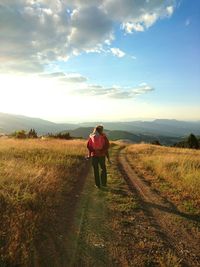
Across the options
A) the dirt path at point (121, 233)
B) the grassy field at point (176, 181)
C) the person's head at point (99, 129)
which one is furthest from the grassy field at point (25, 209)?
the grassy field at point (176, 181)

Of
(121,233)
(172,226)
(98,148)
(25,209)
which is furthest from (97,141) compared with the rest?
(121,233)

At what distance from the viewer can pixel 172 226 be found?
25.2 ft

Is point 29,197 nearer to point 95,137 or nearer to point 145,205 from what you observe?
point 145,205

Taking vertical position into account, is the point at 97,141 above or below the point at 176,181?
above

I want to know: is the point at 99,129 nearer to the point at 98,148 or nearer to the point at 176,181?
the point at 98,148

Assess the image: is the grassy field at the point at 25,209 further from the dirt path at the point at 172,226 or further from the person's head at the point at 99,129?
the dirt path at the point at 172,226

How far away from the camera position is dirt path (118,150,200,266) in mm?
6176

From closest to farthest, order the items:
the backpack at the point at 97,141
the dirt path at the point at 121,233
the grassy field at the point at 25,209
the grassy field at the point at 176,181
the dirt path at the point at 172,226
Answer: the grassy field at the point at 25,209
the dirt path at the point at 121,233
the dirt path at the point at 172,226
the grassy field at the point at 176,181
the backpack at the point at 97,141

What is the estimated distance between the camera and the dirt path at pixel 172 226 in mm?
6176

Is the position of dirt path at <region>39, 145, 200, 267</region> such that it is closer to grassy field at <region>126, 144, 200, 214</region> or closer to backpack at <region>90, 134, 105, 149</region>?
grassy field at <region>126, 144, 200, 214</region>

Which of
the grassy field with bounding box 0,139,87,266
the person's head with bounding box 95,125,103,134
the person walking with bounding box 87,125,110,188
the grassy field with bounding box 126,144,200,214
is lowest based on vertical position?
the grassy field with bounding box 126,144,200,214

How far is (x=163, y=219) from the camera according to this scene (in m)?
8.24

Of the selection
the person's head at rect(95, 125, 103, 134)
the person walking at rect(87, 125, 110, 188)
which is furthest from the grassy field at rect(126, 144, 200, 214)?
the person's head at rect(95, 125, 103, 134)

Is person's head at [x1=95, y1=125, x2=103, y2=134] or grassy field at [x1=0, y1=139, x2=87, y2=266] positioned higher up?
person's head at [x1=95, y1=125, x2=103, y2=134]
